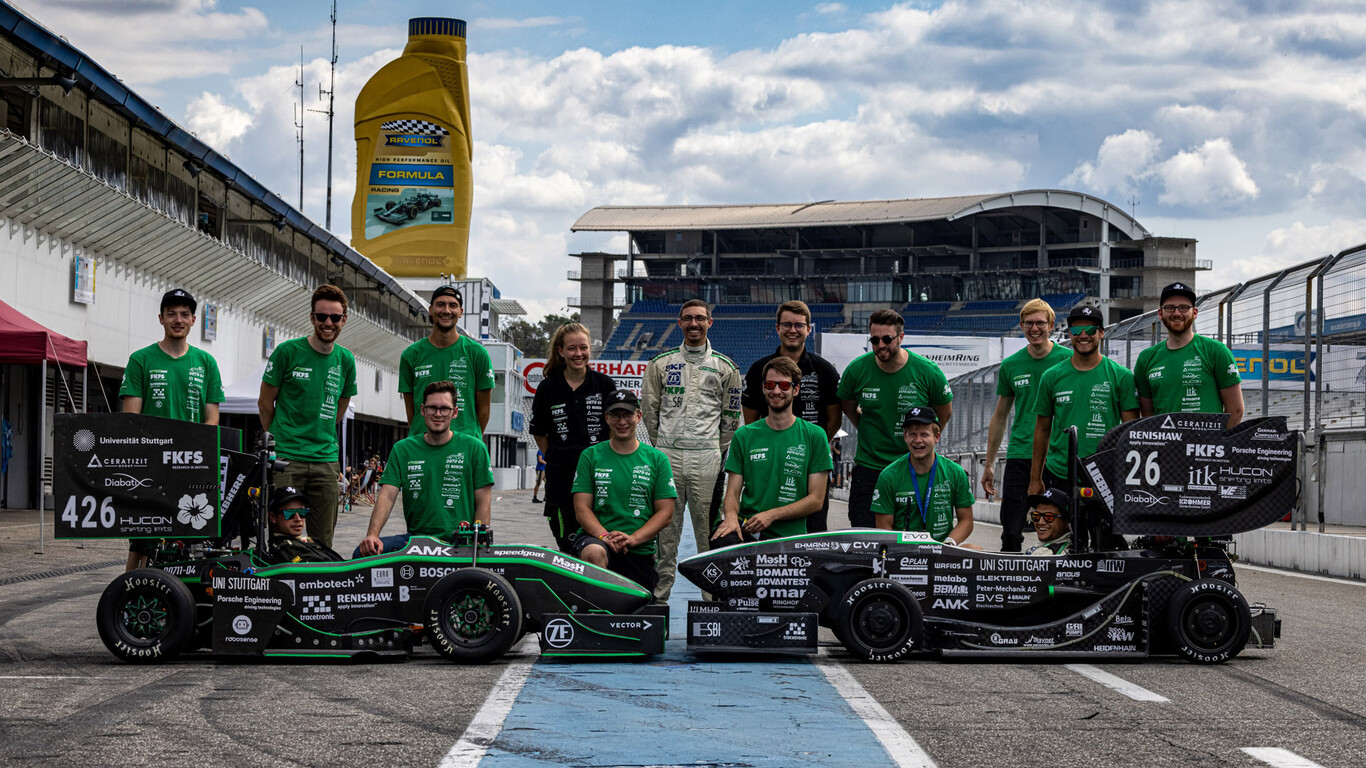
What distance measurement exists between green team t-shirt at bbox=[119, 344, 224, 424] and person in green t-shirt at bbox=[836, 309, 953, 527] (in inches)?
141

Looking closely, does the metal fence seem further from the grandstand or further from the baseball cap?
the grandstand

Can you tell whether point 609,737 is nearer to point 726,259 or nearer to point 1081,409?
point 1081,409

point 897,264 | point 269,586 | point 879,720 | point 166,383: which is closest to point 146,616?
point 269,586

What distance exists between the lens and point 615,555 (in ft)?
25.4

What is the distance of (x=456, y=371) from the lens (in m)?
8.44

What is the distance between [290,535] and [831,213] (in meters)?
94.0

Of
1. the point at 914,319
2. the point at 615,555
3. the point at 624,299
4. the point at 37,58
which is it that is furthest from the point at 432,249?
the point at 624,299

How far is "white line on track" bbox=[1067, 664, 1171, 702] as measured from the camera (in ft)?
19.6

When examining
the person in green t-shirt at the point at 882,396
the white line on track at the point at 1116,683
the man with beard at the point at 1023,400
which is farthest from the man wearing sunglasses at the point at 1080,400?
the white line on track at the point at 1116,683

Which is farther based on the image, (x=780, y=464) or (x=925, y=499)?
(x=925, y=499)

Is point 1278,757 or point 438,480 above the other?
point 438,480

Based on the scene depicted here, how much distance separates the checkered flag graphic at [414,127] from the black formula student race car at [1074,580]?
142ft

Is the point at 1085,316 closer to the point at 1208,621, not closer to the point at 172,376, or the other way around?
the point at 1208,621

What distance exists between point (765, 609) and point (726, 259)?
97005mm
